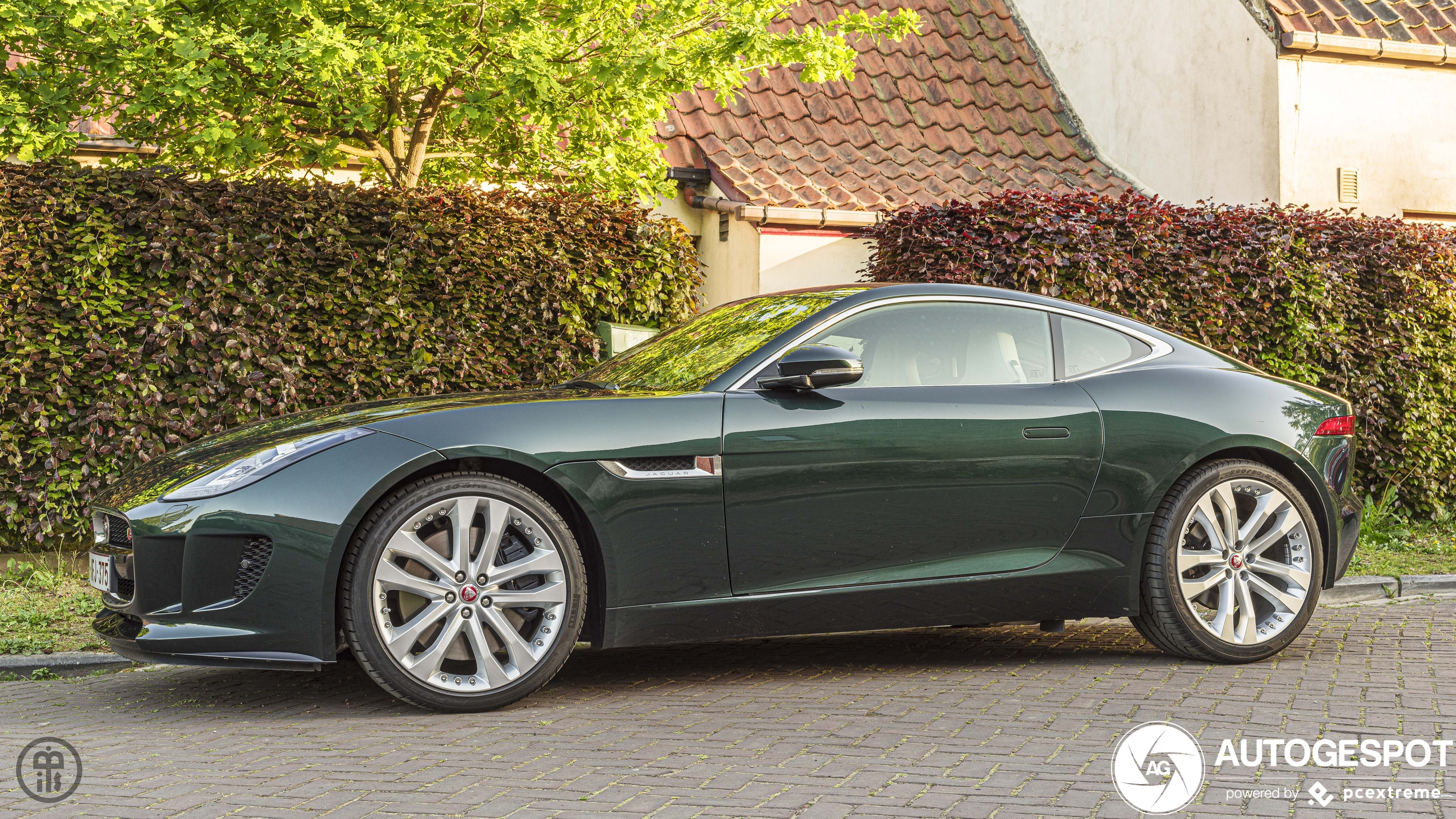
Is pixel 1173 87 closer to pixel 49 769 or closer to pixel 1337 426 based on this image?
pixel 1337 426

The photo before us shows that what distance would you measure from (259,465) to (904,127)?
9842 millimetres

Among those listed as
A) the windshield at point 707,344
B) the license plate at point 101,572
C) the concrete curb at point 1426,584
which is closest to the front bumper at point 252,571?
the license plate at point 101,572

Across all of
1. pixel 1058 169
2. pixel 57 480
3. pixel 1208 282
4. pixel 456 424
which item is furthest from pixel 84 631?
pixel 1058 169

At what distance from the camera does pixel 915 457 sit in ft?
16.2

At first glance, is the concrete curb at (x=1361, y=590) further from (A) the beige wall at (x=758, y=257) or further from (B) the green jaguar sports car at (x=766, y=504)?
(A) the beige wall at (x=758, y=257)

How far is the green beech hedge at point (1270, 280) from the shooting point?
8.98 meters

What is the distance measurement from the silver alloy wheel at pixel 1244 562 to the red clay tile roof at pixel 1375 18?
7923mm

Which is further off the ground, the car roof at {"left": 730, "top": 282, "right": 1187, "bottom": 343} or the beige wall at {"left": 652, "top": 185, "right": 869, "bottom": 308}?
the beige wall at {"left": 652, "top": 185, "right": 869, "bottom": 308}

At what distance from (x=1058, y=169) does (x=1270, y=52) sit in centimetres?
228

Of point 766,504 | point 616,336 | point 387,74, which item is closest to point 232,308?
point 387,74

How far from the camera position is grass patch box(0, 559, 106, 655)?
5867 millimetres

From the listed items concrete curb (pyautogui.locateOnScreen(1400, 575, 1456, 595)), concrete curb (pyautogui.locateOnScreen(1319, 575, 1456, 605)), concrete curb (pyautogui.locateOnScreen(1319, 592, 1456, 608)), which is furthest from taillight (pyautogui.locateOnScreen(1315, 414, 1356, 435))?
concrete curb (pyautogui.locateOnScreen(1400, 575, 1456, 595))

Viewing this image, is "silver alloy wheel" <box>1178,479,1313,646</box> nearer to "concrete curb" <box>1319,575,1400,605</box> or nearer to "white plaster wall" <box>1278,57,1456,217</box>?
"concrete curb" <box>1319,575,1400,605</box>

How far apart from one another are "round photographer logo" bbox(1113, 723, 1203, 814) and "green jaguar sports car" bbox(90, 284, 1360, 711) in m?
0.98
